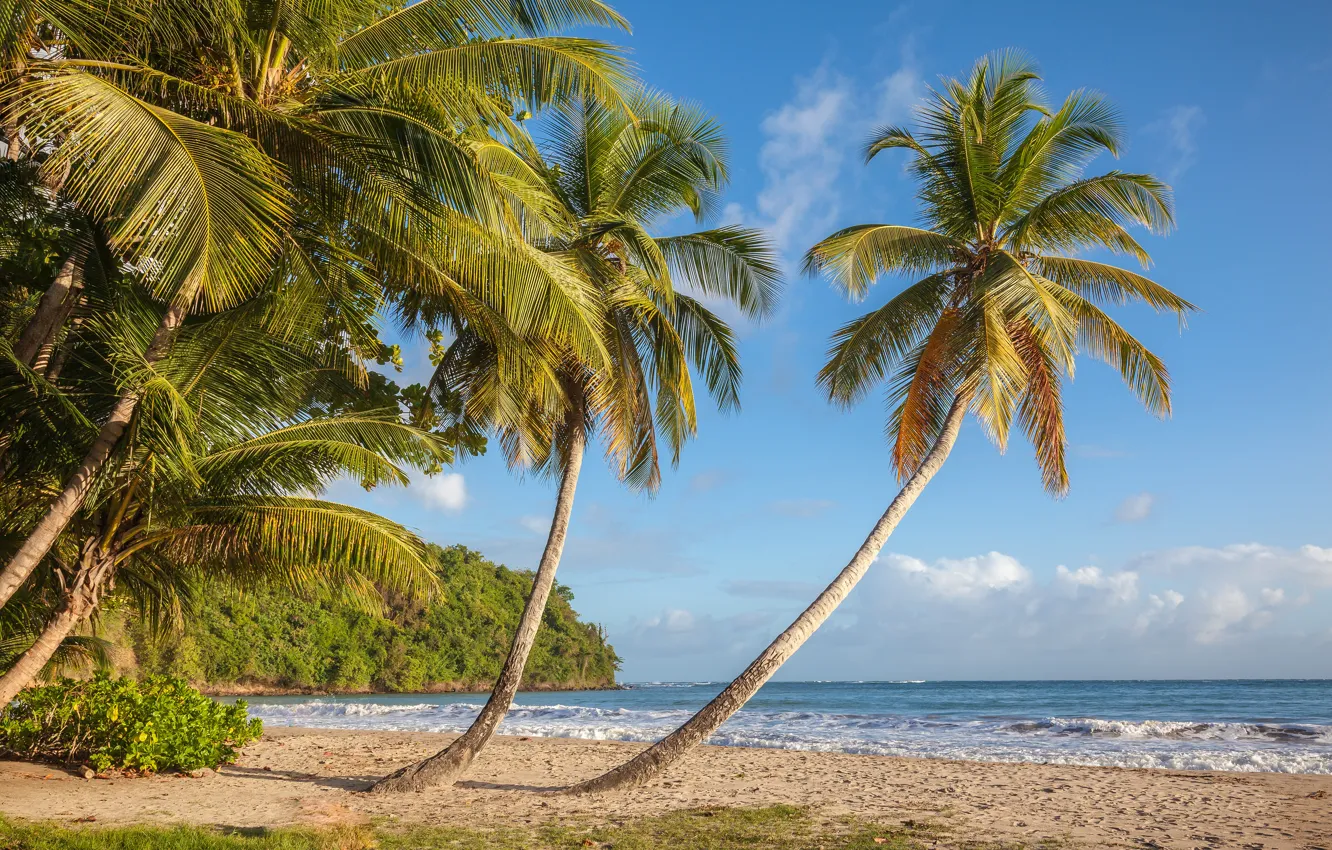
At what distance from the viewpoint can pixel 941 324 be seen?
33.4ft

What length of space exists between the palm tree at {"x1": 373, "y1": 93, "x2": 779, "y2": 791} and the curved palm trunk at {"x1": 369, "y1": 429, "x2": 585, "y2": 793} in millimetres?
14

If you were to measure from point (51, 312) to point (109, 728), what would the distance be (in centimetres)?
480

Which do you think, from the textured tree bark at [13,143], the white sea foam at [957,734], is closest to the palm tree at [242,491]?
the textured tree bark at [13,143]

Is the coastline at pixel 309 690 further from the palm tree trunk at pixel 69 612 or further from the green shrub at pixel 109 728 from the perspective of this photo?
the palm tree trunk at pixel 69 612

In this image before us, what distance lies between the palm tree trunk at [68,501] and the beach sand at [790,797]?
2249 mm

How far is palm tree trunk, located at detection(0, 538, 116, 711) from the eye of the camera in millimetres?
6816

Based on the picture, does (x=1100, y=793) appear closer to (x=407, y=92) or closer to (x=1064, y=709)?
(x=407, y=92)

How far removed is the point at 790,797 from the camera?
920cm

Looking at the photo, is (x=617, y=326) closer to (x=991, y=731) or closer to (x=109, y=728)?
(x=109, y=728)

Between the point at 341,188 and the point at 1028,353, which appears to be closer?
the point at 341,188

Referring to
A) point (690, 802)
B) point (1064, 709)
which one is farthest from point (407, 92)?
point (1064, 709)

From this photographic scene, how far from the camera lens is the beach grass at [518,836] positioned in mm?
5867

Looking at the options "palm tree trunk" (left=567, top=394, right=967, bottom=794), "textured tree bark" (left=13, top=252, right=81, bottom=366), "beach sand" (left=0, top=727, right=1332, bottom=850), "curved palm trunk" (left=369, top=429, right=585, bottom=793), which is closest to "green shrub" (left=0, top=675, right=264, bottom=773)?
"beach sand" (left=0, top=727, right=1332, bottom=850)

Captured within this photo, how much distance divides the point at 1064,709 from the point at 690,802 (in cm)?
3044
